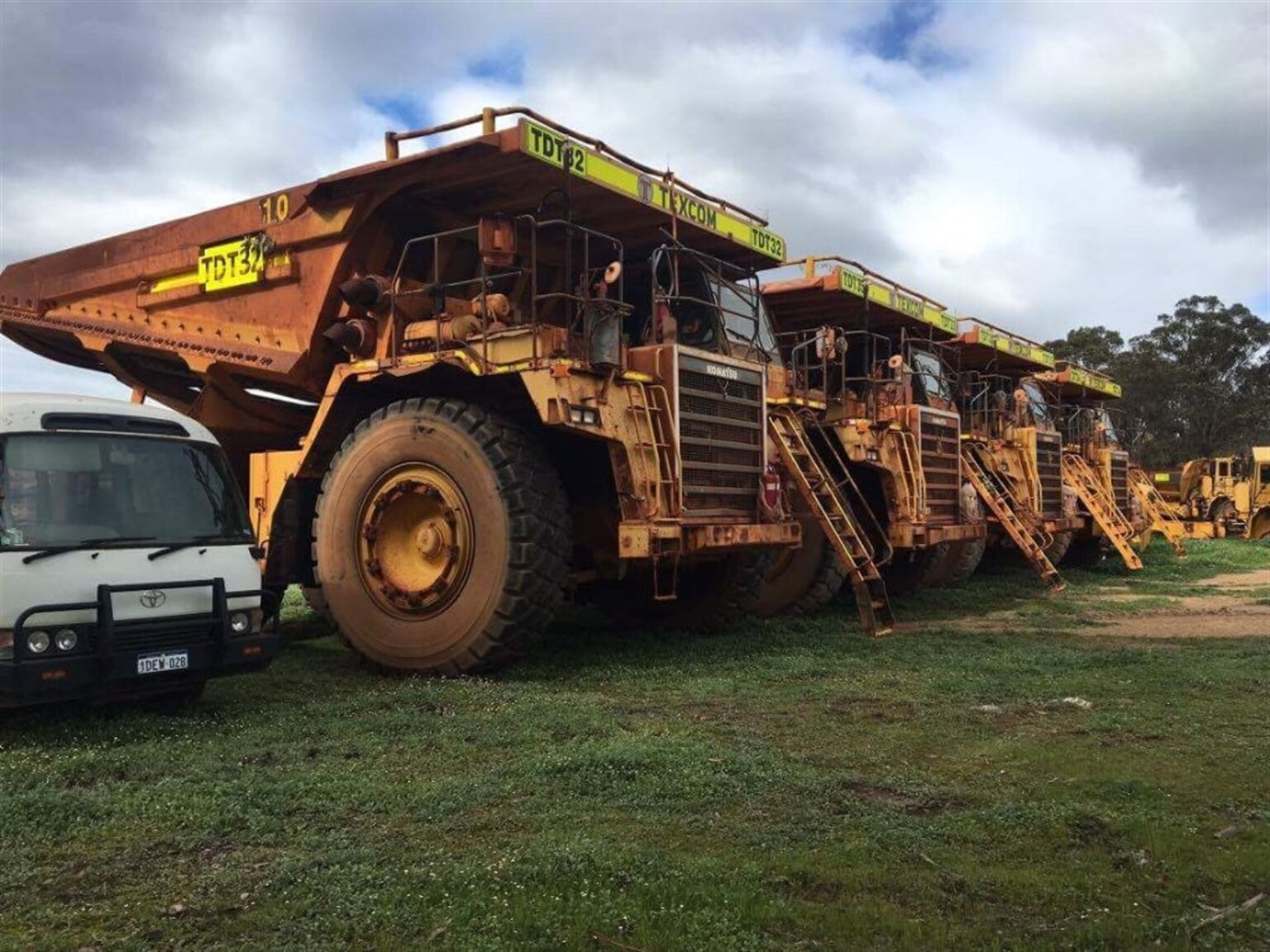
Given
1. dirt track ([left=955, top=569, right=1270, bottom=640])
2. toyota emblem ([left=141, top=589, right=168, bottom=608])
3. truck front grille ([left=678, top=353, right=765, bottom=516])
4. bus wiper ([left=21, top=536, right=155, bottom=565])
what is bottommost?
dirt track ([left=955, top=569, right=1270, bottom=640])

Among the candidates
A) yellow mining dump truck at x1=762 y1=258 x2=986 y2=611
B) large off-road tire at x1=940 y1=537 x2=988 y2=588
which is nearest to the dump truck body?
large off-road tire at x1=940 y1=537 x2=988 y2=588

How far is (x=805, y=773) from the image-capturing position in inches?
192

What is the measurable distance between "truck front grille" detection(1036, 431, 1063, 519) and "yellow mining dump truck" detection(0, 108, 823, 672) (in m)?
8.37

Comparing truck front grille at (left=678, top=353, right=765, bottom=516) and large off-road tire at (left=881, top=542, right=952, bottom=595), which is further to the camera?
large off-road tire at (left=881, top=542, right=952, bottom=595)

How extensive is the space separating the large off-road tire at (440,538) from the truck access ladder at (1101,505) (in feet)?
44.0

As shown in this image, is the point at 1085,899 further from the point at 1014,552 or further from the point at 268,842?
the point at 1014,552

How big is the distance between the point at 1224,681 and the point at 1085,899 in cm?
448

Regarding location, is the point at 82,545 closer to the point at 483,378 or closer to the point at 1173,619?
the point at 483,378

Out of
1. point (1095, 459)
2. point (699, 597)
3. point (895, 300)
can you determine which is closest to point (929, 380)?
point (895, 300)

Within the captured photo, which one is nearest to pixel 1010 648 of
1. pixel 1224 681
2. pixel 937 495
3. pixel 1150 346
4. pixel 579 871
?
pixel 1224 681

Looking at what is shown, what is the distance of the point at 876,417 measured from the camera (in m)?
11.8

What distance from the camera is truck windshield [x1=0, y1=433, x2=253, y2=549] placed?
5.89 meters

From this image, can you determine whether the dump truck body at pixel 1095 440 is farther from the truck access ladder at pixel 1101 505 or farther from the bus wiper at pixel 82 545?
the bus wiper at pixel 82 545

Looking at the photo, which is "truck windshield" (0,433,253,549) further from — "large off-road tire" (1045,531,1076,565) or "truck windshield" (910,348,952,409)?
"large off-road tire" (1045,531,1076,565)
